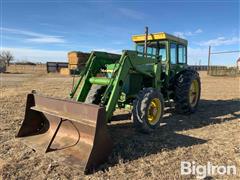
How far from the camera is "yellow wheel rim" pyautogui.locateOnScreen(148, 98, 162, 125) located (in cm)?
550

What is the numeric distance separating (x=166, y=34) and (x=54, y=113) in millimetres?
3998

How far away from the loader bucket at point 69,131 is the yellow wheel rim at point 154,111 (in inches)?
70.5

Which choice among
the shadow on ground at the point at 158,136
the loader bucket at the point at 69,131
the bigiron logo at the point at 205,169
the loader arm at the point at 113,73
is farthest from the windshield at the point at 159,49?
the bigiron logo at the point at 205,169

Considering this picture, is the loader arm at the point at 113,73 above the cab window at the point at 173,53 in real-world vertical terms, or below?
below

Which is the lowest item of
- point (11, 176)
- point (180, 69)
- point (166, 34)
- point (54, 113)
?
point (11, 176)

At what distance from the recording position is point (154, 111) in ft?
18.4

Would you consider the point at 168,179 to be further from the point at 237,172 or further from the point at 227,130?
the point at 227,130

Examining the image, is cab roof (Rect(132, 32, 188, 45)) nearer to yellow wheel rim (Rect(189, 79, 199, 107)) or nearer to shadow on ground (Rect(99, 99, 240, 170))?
yellow wheel rim (Rect(189, 79, 199, 107))

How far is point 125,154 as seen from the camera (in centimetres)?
422

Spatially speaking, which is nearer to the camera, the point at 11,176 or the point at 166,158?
the point at 11,176

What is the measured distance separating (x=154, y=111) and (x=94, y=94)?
140cm

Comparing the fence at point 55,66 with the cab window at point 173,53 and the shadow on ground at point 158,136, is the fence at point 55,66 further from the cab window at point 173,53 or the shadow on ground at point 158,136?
the shadow on ground at point 158,136

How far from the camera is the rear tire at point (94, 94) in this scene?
569 centimetres

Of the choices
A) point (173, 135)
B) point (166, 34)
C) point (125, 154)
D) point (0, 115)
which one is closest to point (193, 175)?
point (125, 154)
